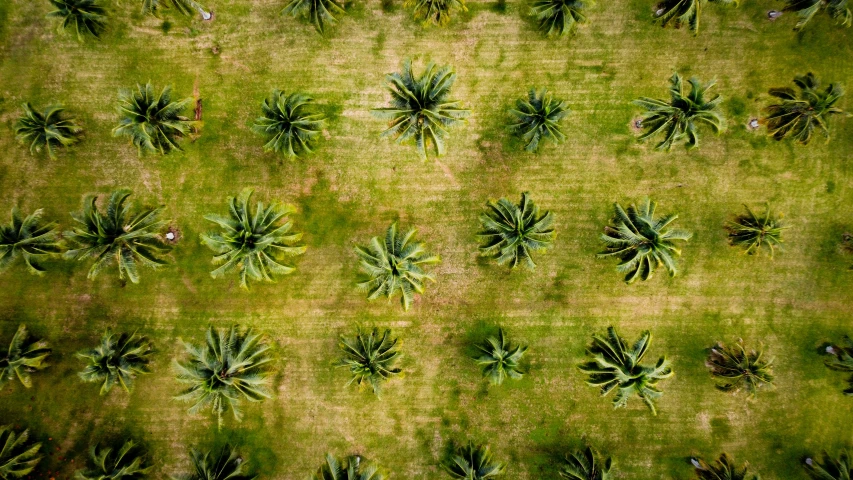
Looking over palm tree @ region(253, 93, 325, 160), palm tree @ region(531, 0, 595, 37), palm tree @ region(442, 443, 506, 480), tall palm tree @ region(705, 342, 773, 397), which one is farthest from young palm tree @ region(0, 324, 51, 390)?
tall palm tree @ region(705, 342, 773, 397)

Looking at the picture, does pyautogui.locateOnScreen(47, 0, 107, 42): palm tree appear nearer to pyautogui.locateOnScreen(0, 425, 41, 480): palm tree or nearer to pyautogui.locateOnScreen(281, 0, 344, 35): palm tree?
pyautogui.locateOnScreen(281, 0, 344, 35): palm tree

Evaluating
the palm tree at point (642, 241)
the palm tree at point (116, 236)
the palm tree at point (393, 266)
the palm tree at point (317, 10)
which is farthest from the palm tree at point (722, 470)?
the palm tree at point (317, 10)

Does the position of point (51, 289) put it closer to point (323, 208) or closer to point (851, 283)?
point (323, 208)

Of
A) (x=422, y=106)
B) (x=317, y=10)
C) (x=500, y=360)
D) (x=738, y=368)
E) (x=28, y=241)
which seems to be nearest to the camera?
(x=422, y=106)

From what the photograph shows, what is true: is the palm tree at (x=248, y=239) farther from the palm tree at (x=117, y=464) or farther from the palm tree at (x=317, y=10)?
the palm tree at (x=117, y=464)

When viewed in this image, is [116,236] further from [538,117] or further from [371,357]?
[538,117]

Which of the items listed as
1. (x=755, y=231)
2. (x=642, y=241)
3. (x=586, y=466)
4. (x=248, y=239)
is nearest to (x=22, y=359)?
(x=248, y=239)

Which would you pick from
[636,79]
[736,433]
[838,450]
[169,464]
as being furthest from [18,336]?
[838,450]

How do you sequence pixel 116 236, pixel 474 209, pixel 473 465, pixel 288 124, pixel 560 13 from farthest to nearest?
pixel 474 209 → pixel 560 13 → pixel 473 465 → pixel 288 124 → pixel 116 236
